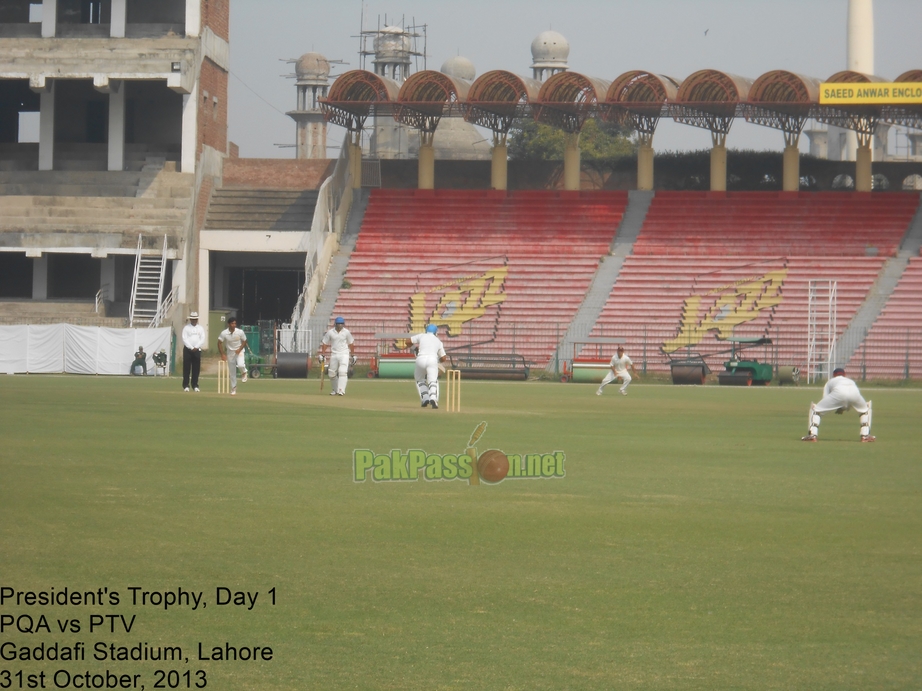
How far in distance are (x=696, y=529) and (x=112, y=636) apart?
5592mm

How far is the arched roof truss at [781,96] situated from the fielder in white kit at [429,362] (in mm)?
30447

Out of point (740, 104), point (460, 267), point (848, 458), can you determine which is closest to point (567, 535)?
point (848, 458)

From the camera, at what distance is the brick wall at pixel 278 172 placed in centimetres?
6091

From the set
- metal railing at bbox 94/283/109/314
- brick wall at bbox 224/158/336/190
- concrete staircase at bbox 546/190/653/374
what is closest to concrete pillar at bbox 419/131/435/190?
brick wall at bbox 224/158/336/190

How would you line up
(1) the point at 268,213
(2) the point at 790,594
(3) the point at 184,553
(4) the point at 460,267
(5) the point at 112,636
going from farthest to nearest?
(1) the point at 268,213, (4) the point at 460,267, (3) the point at 184,553, (2) the point at 790,594, (5) the point at 112,636

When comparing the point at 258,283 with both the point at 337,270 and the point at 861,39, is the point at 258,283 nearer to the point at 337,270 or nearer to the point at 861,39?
the point at 337,270

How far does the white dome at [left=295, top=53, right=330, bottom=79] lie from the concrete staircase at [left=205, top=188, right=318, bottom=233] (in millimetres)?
62657

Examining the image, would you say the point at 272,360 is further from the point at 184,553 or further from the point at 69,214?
the point at 184,553

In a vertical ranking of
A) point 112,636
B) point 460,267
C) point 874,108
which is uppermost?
point 874,108

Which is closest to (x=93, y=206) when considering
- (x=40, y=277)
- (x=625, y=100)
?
(x=40, y=277)

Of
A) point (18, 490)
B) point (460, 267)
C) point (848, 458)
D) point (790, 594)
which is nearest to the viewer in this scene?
point (790, 594)

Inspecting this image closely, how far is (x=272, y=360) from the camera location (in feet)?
152

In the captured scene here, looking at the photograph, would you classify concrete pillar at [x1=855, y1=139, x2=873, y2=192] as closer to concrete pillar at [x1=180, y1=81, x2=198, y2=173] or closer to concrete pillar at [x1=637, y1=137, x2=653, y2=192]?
concrete pillar at [x1=637, y1=137, x2=653, y2=192]

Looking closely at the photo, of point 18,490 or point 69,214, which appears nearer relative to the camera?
point 18,490
